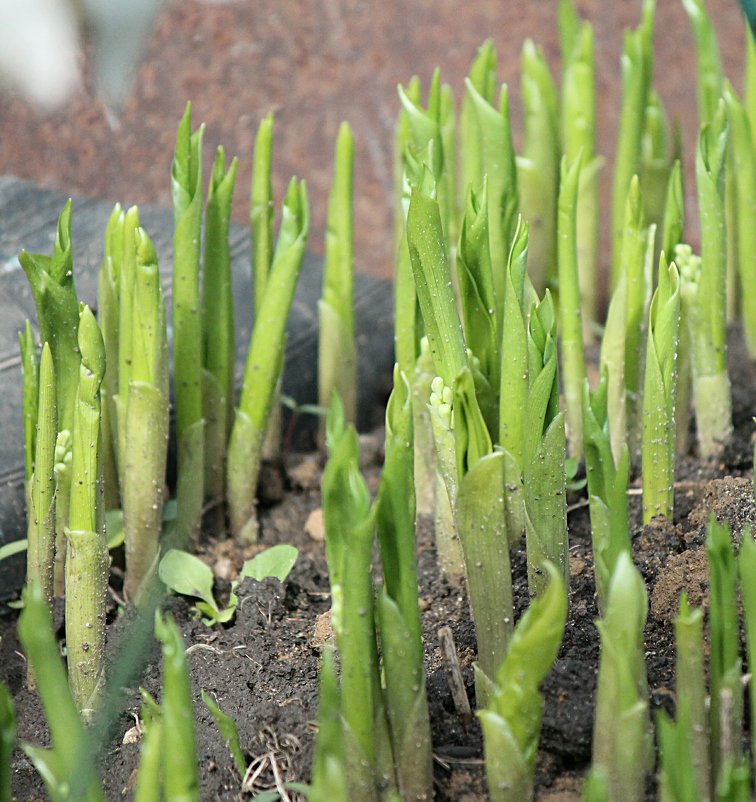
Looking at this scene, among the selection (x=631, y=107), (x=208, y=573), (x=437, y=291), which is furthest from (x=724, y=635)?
(x=631, y=107)

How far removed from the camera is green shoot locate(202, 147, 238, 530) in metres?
1.26

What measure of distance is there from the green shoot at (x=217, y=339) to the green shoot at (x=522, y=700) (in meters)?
0.67

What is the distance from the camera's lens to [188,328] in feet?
4.07

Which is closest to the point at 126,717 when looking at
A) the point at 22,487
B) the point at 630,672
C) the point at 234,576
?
the point at 234,576

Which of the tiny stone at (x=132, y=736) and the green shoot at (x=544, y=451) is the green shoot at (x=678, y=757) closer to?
the green shoot at (x=544, y=451)

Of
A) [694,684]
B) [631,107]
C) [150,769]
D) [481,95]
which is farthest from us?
[631,107]

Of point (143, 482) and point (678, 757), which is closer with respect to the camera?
point (678, 757)

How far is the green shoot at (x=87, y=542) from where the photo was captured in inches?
37.2

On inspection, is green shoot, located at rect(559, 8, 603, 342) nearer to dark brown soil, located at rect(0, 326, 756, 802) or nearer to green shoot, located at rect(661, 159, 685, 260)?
green shoot, located at rect(661, 159, 685, 260)

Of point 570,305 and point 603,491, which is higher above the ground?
point 570,305

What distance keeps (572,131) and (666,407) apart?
0.65 metres

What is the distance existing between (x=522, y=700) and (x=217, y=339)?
0.71m

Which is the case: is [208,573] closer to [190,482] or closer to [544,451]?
[190,482]

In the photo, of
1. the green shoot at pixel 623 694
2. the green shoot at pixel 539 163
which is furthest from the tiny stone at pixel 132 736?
the green shoot at pixel 539 163
